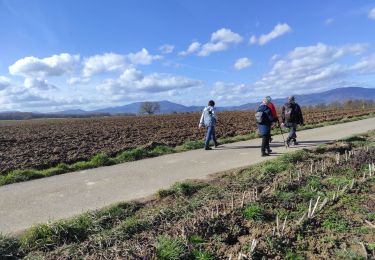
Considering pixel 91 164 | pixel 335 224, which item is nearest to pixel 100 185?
pixel 91 164

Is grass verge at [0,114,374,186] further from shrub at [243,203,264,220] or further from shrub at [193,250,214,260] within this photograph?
shrub at [193,250,214,260]

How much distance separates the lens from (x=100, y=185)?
902 cm

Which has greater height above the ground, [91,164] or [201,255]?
[91,164]

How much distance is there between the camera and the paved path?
7.12 metres

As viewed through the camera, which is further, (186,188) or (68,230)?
(186,188)

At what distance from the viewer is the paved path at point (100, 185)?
23.4 ft

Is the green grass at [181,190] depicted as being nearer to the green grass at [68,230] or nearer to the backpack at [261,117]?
the green grass at [68,230]

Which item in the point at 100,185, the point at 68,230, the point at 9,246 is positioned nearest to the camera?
the point at 9,246

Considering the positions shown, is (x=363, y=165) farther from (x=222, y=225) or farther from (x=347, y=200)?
(x=222, y=225)

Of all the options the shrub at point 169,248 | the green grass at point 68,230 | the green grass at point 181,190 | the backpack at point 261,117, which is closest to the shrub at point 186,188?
the green grass at point 181,190

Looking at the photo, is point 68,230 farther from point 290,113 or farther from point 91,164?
point 290,113

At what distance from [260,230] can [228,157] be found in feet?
21.5

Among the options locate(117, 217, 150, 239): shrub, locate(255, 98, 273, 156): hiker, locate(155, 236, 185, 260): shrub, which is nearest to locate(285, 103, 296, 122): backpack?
locate(255, 98, 273, 156): hiker

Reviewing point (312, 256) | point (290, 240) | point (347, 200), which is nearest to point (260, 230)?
point (290, 240)
